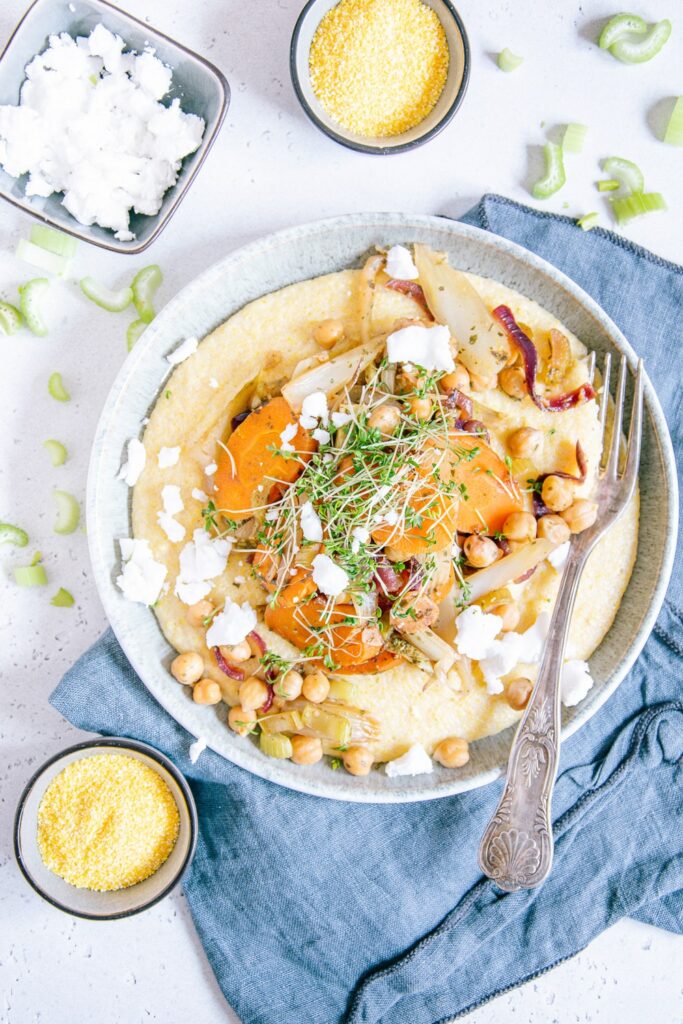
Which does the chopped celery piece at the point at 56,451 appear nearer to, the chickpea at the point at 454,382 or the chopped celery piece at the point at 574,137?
the chickpea at the point at 454,382

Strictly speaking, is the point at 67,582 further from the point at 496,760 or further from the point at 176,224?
the point at 496,760

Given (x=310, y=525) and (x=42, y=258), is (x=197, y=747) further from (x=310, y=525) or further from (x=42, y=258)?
(x=42, y=258)

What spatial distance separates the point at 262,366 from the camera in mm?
3207

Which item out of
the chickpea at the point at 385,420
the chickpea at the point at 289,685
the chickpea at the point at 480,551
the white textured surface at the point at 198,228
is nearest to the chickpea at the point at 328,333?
the chickpea at the point at 385,420

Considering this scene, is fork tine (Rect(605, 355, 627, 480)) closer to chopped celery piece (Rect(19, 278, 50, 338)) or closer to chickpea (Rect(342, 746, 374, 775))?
chickpea (Rect(342, 746, 374, 775))

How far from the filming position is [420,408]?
2.97 m

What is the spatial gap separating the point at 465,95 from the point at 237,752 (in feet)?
9.14

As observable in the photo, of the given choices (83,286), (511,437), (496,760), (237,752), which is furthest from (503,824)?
(83,286)

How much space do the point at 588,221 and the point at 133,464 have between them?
6.88 feet

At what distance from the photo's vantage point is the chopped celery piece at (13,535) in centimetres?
340

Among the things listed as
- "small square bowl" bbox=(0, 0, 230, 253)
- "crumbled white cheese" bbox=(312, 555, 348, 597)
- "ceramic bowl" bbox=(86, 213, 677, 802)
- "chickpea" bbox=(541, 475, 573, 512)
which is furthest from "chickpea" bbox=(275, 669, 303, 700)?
"small square bowl" bbox=(0, 0, 230, 253)

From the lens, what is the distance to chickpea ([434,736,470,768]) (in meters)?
3.21

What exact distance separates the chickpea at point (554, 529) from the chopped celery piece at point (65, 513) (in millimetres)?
1868

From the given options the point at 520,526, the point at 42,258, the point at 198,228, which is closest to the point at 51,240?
the point at 42,258
